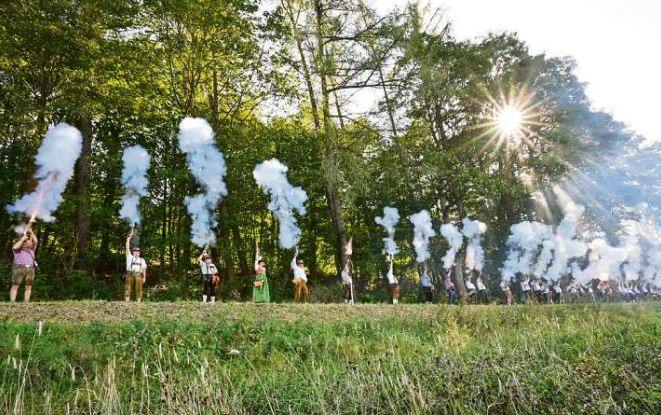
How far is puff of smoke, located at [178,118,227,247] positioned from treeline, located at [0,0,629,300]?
51cm

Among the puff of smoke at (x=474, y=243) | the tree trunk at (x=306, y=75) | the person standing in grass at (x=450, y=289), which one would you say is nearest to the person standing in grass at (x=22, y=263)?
the tree trunk at (x=306, y=75)

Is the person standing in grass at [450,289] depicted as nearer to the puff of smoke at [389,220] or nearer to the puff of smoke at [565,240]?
the puff of smoke at [389,220]

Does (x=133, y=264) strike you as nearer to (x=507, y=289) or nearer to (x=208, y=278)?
(x=208, y=278)

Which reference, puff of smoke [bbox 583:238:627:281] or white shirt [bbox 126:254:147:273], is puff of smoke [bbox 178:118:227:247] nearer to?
white shirt [bbox 126:254:147:273]

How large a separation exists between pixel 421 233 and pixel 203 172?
14.6 m

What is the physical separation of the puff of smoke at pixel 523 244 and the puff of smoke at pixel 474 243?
6.05ft

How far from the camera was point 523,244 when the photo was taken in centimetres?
3128

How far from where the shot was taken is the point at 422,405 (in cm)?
415

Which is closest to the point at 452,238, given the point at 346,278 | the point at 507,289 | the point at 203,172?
the point at 507,289

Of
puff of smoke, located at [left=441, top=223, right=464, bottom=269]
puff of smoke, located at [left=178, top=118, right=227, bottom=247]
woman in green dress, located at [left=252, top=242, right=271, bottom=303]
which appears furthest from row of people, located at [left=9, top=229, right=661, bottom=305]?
puff of smoke, located at [left=178, top=118, right=227, bottom=247]

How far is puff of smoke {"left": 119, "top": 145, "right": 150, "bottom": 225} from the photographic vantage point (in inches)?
998

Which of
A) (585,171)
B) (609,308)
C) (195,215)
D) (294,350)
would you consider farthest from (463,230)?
(294,350)

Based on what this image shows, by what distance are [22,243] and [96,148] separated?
14.0m

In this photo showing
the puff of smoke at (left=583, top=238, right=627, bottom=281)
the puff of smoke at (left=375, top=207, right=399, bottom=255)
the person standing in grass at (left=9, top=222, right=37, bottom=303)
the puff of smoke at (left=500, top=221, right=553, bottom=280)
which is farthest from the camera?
the puff of smoke at (left=583, top=238, right=627, bottom=281)
